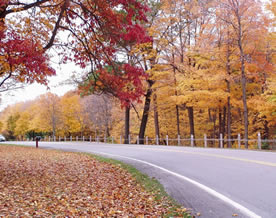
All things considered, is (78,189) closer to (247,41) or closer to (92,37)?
(92,37)

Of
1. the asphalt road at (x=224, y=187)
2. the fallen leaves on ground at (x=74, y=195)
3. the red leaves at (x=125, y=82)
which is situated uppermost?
the red leaves at (x=125, y=82)

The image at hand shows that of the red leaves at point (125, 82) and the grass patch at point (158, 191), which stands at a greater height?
the red leaves at point (125, 82)

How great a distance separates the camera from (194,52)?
917 inches

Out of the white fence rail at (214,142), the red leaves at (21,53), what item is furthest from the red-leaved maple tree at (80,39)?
the white fence rail at (214,142)

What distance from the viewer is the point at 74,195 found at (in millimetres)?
7102

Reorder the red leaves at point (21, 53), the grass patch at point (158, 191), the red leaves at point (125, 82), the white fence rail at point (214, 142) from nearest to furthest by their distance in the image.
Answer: the grass patch at point (158, 191) < the red leaves at point (21, 53) < the red leaves at point (125, 82) < the white fence rail at point (214, 142)

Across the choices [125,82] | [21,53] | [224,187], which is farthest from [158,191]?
[21,53]

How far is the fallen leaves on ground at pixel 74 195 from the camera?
565 centimetres

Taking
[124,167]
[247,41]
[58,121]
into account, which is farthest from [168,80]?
[58,121]

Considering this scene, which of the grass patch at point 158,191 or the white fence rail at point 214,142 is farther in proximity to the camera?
the white fence rail at point 214,142

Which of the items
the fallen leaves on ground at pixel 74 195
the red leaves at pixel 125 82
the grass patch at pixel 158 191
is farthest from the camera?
the red leaves at pixel 125 82

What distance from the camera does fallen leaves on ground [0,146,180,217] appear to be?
5.65 metres

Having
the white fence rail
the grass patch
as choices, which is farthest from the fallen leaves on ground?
the white fence rail

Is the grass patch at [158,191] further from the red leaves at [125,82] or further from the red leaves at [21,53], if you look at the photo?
the red leaves at [21,53]
